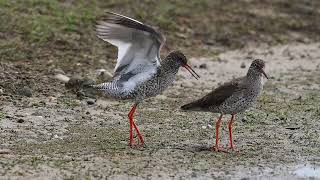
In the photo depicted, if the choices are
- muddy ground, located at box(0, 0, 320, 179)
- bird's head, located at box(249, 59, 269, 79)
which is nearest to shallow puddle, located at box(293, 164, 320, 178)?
muddy ground, located at box(0, 0, 320, 179)

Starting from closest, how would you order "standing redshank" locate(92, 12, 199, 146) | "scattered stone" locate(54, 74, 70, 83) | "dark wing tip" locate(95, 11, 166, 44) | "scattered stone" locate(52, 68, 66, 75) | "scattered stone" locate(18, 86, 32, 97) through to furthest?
1. "dark wing tip" locate(95, 11, 166, 44)
2. "standing redshank" locate(92, 12, 199, 146)
3. "scattered stone" locate(18, 86, 32, 97)
4. "scattered stone" locate(54, 74, 70, 83)
5. "scattered stone" locate(52, 68, 66, 75)

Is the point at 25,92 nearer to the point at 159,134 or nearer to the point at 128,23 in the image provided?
the point at 159,134

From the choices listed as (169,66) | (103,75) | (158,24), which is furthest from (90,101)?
(158,24)

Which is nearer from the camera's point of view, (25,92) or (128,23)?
(128,23)

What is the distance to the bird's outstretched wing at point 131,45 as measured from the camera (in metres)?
9.11

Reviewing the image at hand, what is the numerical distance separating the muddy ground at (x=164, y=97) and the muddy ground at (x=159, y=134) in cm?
1

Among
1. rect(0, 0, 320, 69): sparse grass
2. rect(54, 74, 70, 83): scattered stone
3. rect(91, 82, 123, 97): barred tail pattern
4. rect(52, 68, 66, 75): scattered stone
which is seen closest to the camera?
rect(91, 82, 123, 97): barred tail pattern

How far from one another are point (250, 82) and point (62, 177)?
2632 millimetres

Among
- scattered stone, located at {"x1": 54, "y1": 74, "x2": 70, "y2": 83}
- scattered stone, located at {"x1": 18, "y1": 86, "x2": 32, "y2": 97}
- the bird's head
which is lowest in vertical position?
scattered stone, located at {"x1": 18, "y1": 86, "x2": 32, "y2": 97}

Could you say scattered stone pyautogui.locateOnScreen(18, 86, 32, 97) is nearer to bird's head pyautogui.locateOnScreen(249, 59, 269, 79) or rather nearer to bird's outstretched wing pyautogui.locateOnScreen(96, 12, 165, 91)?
bird's outstretched wing pyautogui.locateOnScreen(96, 12, 165, 91)

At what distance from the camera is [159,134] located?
10.0 meters

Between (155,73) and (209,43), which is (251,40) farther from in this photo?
(155,73)

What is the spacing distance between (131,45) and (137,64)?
0.89 ft

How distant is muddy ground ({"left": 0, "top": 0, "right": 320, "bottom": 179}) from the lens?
860 cm
